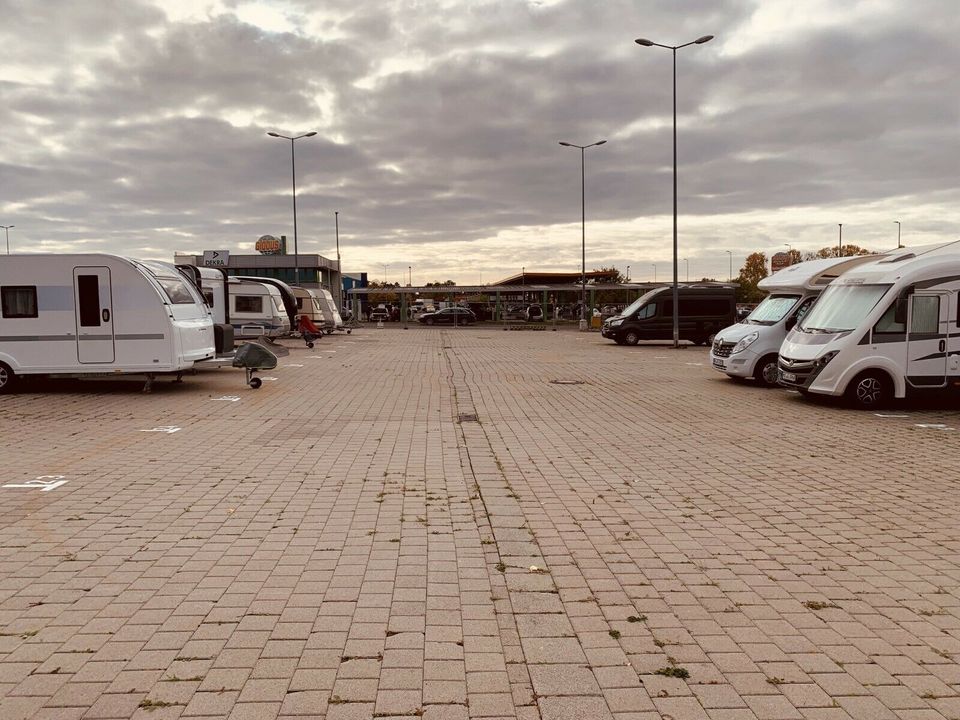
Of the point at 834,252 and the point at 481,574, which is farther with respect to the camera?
the point at 834,252

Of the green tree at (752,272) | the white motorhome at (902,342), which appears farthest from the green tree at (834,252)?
the white motorhome at (902,342)

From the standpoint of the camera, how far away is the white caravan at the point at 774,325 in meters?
16.9

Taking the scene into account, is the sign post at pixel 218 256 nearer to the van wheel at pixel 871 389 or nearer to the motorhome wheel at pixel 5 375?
the motorhome wheel at pixel 5 375

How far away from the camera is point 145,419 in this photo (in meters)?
12.1

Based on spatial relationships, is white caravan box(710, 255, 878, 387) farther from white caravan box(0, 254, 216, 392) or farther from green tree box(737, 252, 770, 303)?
green tree box(737, 252, 770, 303)

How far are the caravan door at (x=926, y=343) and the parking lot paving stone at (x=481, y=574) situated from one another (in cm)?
254

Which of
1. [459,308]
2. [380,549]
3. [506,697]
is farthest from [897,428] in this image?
[459,308]

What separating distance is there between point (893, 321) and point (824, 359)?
124cm

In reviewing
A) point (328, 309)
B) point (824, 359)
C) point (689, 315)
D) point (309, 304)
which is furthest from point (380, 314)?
point (824, 359)

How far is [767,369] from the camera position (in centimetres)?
1692

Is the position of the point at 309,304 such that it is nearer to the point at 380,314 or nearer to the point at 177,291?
the point at 177,291

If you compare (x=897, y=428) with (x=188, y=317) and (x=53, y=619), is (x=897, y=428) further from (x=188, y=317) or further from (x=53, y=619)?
(x=188, y=317)

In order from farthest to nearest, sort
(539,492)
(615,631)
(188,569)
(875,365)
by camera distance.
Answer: (875,365)
(539,492)
(188,569)
(615,631)

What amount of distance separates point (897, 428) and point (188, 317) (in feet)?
42.3
